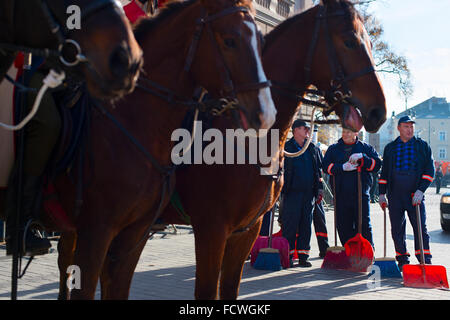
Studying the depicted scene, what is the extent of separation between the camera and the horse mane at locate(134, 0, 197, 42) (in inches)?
147

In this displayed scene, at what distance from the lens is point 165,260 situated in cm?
930

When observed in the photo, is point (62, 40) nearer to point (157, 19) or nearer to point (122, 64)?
point (122, 64)

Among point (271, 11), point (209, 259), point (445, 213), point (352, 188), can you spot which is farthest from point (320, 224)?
point (271, 11)

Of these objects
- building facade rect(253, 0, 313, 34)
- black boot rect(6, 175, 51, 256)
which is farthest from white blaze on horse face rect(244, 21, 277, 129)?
building facade rect(253, 0, 313, 34)

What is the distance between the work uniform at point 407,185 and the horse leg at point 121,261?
20.5 ft

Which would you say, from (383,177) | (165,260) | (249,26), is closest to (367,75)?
(249,26)

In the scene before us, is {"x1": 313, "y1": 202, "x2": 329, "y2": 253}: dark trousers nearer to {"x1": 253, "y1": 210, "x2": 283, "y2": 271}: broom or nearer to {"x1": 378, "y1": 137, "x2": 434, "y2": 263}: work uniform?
{"x1": 378, "y1": 137, "x2": 434, "y2": 263}: work uniform

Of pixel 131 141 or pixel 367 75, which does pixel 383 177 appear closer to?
pixel 367 75

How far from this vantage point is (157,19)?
147 inches

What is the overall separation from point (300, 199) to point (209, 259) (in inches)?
216

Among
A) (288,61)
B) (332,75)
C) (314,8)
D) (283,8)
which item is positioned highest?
(283,8)
